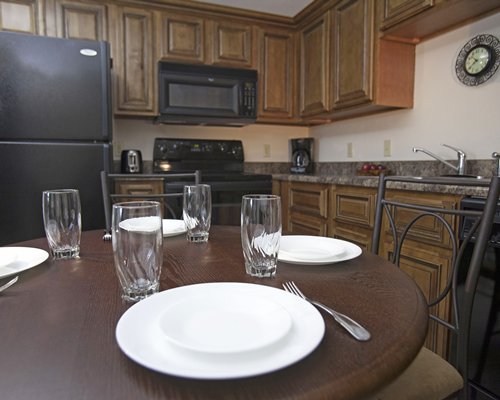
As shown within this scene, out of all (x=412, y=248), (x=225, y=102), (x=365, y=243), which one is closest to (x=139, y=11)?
(x=225, y=102)

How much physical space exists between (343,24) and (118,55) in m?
1.61

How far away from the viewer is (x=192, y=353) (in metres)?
0.37

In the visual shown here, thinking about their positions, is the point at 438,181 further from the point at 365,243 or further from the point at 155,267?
the point at 365,243

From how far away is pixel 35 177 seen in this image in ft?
6.78

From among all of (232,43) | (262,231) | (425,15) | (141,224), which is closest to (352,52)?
(425,15)

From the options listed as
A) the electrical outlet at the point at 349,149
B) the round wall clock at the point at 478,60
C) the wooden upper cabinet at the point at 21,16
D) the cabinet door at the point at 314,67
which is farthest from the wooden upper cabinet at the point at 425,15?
the wooden upper cabinet at the point at 21,16

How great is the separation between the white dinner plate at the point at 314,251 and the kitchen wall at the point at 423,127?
1.44 m

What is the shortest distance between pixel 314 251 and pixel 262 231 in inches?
8.9

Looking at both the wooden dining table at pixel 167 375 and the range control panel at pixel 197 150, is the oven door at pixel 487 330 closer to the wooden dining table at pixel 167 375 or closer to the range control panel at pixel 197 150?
→ the wooden dining table at pixel 167 375

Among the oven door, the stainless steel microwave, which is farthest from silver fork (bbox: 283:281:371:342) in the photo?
the stainless steel microwave

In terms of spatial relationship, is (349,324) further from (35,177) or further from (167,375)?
(35,177)

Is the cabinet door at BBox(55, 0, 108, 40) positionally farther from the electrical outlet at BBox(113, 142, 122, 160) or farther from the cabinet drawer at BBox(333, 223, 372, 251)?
the cabinet drawer at BBox(333, 223, 372, 251)

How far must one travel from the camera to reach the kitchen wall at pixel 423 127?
1.85m

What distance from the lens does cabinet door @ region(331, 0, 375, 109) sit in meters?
2.24
